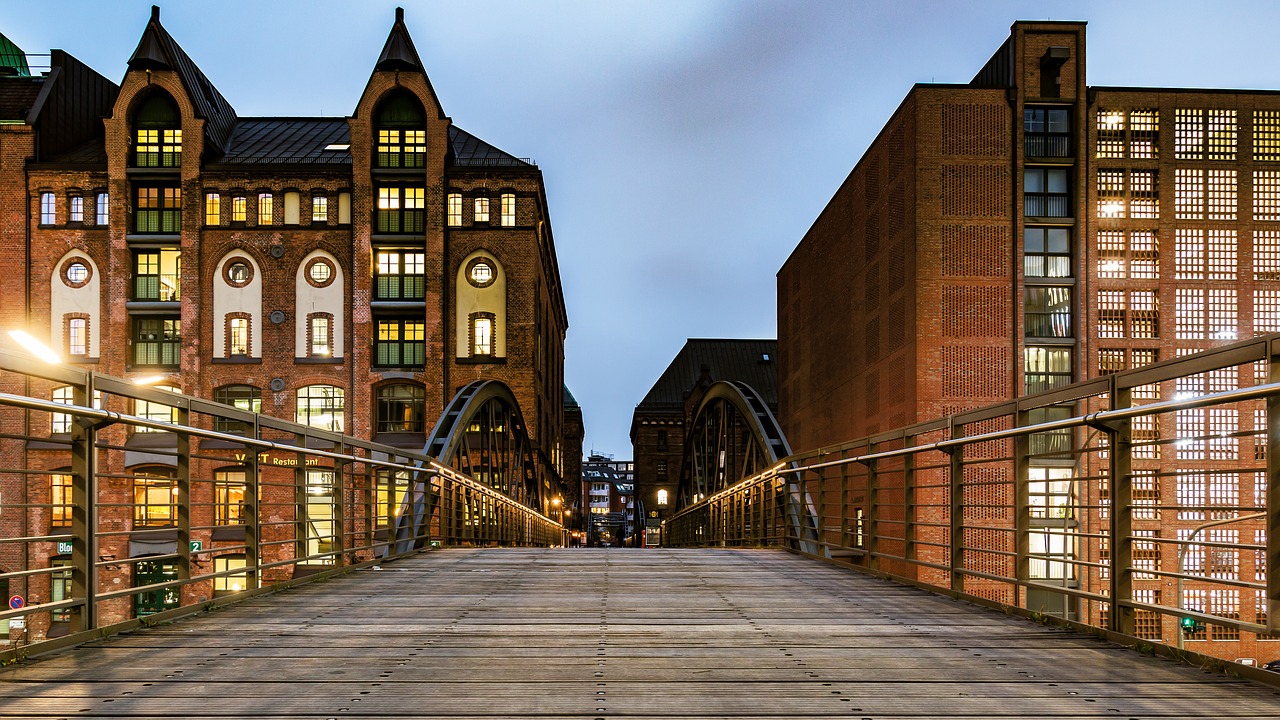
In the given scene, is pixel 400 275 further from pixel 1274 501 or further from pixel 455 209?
pixel 1274 501

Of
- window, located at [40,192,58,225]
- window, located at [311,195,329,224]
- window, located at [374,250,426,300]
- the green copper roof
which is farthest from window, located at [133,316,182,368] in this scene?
the green copper roof

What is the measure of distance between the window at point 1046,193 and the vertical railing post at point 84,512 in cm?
3587

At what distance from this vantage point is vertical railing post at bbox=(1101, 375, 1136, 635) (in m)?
5.09

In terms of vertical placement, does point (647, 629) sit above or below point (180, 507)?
below

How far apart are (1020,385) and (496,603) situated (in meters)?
32.2

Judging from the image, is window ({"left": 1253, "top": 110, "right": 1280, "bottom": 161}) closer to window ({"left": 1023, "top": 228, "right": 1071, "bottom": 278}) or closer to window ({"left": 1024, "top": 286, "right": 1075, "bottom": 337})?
window ({"left": 1023, "top": 228, "right": 1071, "bottom": 278})

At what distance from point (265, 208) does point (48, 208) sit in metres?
8.56

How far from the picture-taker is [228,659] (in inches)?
186

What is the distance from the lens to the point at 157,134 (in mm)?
38844

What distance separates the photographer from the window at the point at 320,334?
1496 inches

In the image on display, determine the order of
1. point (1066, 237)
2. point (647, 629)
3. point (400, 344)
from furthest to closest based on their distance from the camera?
point (400, 344), point (1066, 237), point (647, 629)

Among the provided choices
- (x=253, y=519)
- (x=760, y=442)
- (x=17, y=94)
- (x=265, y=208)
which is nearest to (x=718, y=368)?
(x=265, y=208)

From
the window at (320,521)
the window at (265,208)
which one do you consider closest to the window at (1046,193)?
the window at (320,521)

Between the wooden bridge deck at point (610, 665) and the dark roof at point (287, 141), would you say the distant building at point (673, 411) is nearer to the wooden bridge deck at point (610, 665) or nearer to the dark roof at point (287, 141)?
the dark roof at point (287, 141)
